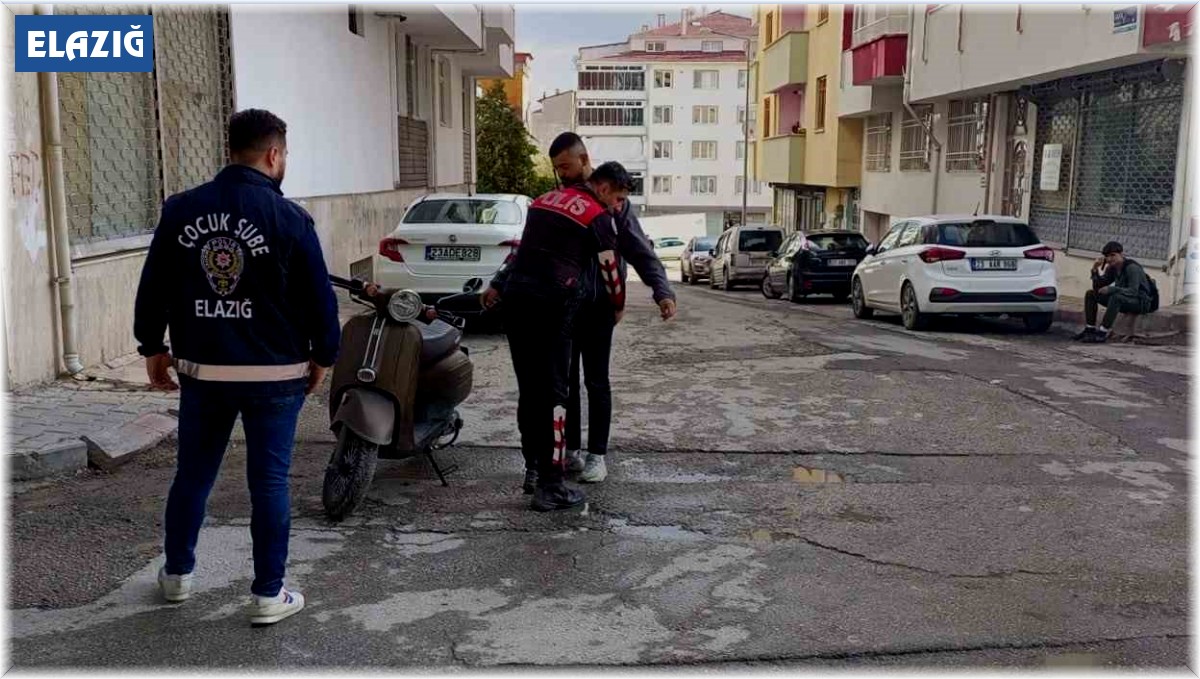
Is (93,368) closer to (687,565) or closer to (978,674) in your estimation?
(687,565)

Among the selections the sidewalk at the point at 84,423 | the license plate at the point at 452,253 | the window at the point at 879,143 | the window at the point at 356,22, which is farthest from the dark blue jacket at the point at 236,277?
the window at the point at 879,143

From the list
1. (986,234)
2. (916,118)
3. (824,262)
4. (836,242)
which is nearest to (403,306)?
(986,234)

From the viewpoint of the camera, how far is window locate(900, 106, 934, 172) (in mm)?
25062

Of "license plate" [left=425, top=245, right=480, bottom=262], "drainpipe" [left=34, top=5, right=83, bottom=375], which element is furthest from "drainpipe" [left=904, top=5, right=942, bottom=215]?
"drainpipe" [left=34, top=5, right=83, bottom=375]

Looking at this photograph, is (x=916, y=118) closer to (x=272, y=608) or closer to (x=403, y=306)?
(x=403, y=306)

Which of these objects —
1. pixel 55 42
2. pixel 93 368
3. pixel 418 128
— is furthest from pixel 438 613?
pixel 418 128

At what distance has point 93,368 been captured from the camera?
322 inches

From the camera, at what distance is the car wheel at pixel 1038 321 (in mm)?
13688

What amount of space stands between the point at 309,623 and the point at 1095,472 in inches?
174

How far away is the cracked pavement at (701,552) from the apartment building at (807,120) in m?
24.1

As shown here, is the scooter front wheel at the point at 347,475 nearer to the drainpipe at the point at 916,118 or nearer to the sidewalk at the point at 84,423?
the sidewalk at the point at 84,423

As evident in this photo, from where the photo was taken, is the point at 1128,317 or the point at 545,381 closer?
the point at 545,381

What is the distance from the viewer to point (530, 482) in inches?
218

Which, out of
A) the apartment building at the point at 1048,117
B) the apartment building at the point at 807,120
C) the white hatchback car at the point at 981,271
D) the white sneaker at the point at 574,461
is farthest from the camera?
the apartment building at the point at 807,120
